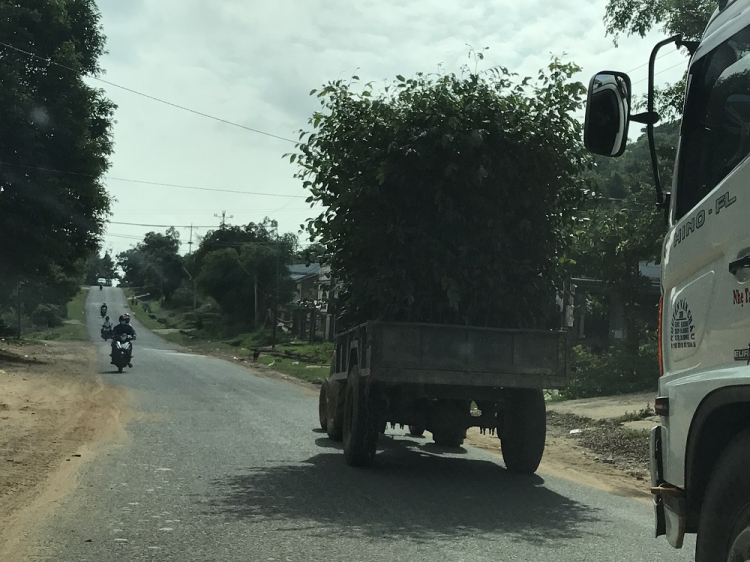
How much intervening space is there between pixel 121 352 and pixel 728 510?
26359 millimetres

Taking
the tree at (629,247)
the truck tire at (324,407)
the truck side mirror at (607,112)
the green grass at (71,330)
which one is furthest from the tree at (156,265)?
the truck side mirror at (607,112)

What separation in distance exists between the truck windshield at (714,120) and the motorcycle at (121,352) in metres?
25.4

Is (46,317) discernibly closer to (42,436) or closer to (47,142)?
(47,142)

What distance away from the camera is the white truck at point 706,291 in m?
3.65

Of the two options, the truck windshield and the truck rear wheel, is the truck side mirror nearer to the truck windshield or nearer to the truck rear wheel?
the truck windshield

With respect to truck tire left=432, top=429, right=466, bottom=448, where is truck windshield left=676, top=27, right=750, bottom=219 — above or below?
above

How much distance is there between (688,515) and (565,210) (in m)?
7.04

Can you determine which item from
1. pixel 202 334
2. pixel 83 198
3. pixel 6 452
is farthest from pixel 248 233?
pixel 6 452

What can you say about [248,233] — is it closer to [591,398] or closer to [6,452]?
[591,398]

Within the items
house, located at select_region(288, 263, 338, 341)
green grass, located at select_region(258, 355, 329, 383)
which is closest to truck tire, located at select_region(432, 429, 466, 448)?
house, located at select_region(288, 263, 338, 341)

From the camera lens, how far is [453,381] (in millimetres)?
9805

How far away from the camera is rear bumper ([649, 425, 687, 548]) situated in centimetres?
418

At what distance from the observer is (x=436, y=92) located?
10562 millimetres

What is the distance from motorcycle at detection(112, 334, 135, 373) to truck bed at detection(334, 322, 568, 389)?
1968 centimetres
